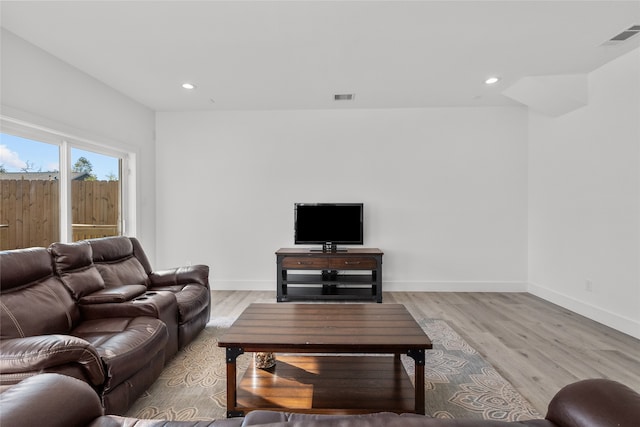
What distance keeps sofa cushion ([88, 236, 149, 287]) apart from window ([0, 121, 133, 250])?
68 centimetres

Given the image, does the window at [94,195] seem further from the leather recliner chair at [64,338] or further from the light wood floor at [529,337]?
the light wood floor at [529,337]

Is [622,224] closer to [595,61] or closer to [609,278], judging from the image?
[609,278]

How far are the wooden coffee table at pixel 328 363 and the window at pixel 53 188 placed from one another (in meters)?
2.33

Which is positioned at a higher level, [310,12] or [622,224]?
[310,12]

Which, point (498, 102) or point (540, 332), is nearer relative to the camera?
point (540, 332)

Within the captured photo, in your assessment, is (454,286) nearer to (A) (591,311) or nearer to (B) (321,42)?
(A) (591,311)

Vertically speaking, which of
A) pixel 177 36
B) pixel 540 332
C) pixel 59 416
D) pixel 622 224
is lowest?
pixel 540 332

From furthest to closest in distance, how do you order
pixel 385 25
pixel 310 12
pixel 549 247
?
pixel 549 247 < pixel 385 25 < pixel 310 12

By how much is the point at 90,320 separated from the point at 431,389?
8.06 ft

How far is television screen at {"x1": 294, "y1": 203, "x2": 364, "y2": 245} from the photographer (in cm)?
444

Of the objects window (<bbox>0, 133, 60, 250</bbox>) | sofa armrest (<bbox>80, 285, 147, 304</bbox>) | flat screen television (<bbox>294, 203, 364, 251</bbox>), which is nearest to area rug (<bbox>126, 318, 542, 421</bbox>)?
sofa armrest (<bbox>80, 285, 147, 304</bbox>)

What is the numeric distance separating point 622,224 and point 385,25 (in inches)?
122

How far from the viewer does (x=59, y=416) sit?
2.90ft

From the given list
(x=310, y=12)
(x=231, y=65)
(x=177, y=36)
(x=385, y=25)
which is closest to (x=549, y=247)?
(x=385, y=25)
